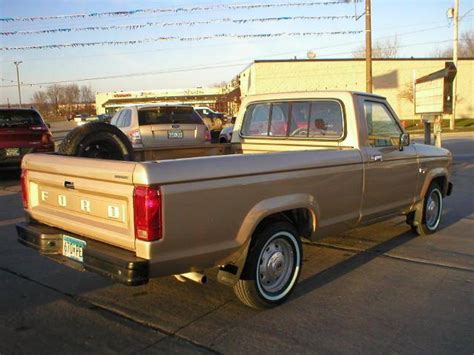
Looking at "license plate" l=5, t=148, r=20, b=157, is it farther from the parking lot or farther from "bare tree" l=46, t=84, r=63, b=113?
"bare tree" l=46, t=84, r=63, b=113

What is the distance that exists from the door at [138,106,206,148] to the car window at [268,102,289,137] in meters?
5.60

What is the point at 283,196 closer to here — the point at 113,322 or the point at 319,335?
the point at 319,335

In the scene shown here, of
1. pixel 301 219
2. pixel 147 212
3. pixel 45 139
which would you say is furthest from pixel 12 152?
pixel 147 212

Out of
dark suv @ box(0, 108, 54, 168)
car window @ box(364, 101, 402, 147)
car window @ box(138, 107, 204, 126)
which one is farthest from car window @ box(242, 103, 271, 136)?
dark suv @ box(0, 108, 54, 168)

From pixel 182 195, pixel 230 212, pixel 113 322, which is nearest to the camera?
pixel 182 195

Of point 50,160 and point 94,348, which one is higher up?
point 50,160

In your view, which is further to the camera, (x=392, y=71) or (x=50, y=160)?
(x=392, y=71)

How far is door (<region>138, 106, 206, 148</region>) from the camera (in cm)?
1154

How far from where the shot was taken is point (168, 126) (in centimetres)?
1158

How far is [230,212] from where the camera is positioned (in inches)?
148

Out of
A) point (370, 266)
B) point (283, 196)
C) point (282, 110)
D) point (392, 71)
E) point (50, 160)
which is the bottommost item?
point (370, 266)

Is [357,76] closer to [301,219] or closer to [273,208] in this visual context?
[301,219]

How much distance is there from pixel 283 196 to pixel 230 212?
60cm

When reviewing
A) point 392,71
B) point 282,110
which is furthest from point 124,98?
point 282,110
